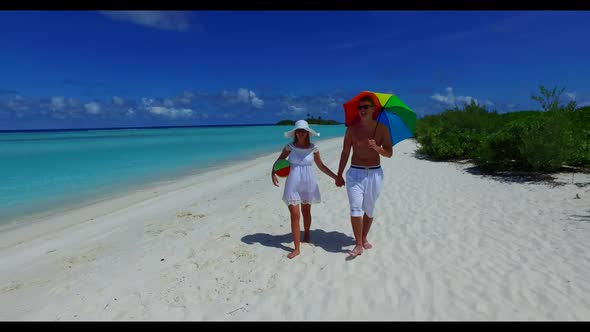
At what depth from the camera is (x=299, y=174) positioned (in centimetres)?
407

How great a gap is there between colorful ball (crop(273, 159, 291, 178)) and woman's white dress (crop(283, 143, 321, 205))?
0.14m

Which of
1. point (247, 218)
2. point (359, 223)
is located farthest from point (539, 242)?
point (247, 218)

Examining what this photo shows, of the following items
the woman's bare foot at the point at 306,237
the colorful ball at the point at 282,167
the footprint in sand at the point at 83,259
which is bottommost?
the footprint in sand at the point at 83,259

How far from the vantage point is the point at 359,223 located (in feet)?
13.2

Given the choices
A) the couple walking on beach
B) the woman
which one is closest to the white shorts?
the couple walking on beach

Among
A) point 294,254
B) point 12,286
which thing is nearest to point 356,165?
point 294,254

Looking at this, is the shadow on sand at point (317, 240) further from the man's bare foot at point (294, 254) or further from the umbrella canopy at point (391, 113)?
the umbrella canopy at point (391, 113)

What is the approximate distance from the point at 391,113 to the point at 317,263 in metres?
2.06

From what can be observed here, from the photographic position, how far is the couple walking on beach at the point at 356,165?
3859mm

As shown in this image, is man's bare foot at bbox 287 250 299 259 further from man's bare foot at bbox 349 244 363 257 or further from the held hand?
the held hand

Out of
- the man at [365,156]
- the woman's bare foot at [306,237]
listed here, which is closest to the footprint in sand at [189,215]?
the woman's bare foot at [306,237]

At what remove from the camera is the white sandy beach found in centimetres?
301
